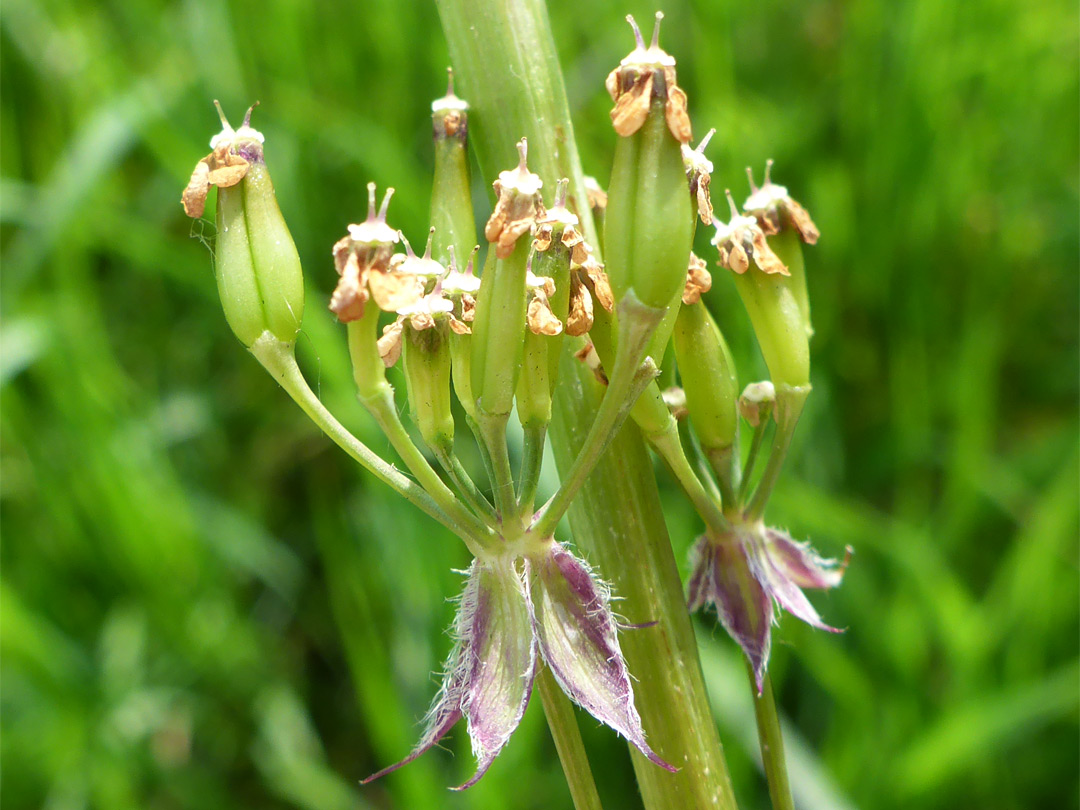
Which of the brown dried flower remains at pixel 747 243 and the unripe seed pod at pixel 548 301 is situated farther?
the brown dried flower remains at pixel 747 243

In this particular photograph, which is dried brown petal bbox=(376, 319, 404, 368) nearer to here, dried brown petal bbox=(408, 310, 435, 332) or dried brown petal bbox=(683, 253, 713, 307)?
dried brown petal bbox=(408, 310, 435, 332)

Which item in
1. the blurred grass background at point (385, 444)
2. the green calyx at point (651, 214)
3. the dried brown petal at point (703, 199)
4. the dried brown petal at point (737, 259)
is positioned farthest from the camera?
the blurred grass background at point (385, 444)

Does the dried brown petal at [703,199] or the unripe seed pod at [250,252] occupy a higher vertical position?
the unripe seed pod at [250,252]

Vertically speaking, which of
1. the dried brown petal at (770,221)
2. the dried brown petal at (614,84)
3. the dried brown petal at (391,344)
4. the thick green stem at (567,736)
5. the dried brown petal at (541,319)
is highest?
the dried brown petal at (614,84)

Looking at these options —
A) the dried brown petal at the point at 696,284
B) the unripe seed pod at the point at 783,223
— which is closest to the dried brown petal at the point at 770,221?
the unripe seed pod at the point at 783,223

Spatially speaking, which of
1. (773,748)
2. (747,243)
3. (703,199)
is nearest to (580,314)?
(703,199)

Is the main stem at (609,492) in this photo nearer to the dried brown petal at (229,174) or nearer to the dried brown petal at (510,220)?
the dried brown petal at (510,220)

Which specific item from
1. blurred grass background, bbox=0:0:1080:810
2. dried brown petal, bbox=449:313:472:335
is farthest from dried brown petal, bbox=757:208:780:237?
blurred grass background, bbox=0:0:1080:810

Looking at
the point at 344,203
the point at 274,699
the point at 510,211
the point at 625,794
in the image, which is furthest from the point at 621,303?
the point at 344,203
